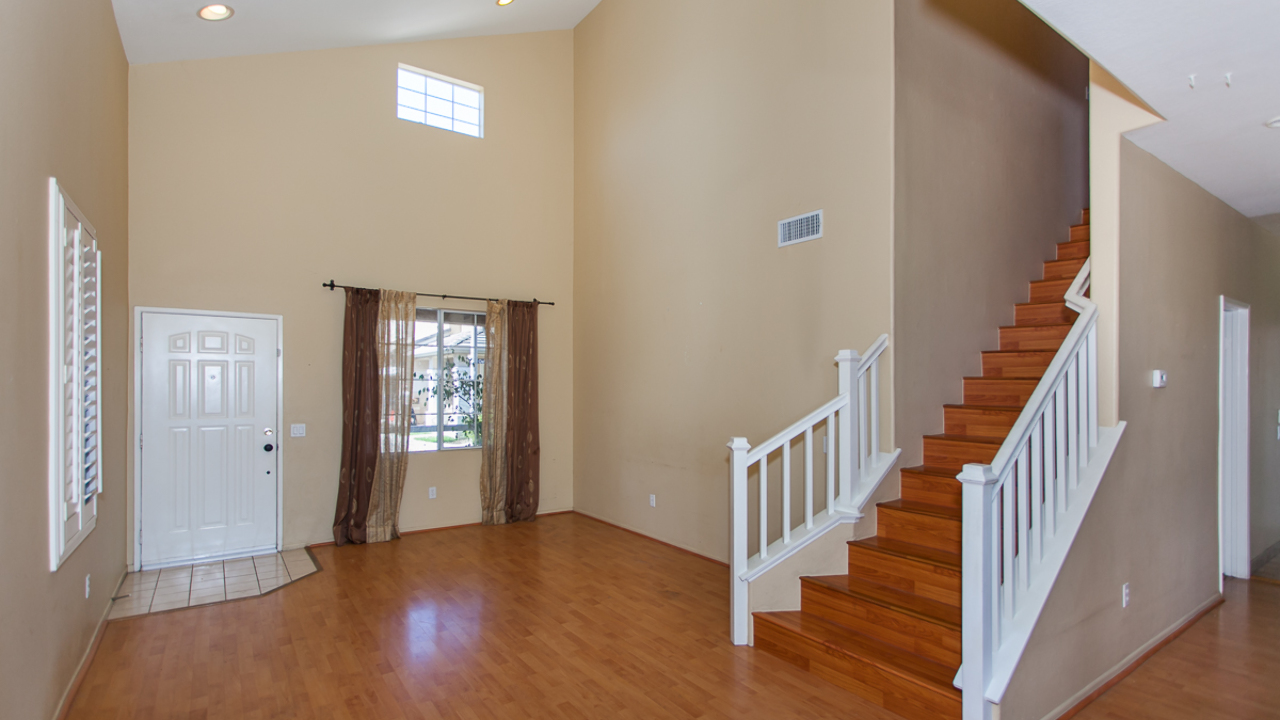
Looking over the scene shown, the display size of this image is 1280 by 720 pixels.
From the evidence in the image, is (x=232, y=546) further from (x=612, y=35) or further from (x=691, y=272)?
(x=612, y=35)

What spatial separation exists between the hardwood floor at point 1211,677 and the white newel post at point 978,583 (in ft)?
2.39

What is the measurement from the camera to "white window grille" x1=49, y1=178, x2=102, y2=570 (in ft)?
8.61

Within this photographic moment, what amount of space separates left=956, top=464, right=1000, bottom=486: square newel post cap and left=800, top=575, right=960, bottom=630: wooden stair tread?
2.62 ft

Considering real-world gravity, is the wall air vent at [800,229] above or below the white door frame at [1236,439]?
above

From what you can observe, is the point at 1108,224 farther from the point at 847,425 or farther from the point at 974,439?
the point at 847,425

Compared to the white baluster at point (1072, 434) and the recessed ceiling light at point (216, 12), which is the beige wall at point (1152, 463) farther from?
the recessed ceiling light at point (216, 12)

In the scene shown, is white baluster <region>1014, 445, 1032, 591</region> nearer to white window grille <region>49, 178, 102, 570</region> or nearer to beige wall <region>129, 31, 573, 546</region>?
white window grille <region>49, 178, 102, 570</region>

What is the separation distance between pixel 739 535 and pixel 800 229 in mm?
2119

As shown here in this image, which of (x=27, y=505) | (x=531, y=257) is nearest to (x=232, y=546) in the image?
(x=27, y=505)

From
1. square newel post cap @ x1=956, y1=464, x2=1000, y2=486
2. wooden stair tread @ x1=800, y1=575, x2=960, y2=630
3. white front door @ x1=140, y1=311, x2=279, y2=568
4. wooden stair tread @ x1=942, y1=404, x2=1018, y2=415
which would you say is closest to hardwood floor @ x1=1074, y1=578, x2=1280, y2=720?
wooden stair tread @ x1=800, y1=575, x2=960, y2=630

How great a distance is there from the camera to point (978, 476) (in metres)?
2.35

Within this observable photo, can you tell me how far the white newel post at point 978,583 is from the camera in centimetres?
236

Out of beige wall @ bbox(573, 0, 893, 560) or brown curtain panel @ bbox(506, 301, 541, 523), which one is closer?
beige wall @ bbox(573, 0, 893, 560)

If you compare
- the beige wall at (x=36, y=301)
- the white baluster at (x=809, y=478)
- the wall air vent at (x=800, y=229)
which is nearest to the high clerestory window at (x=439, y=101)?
the beige wall at (x=36, y=301)
